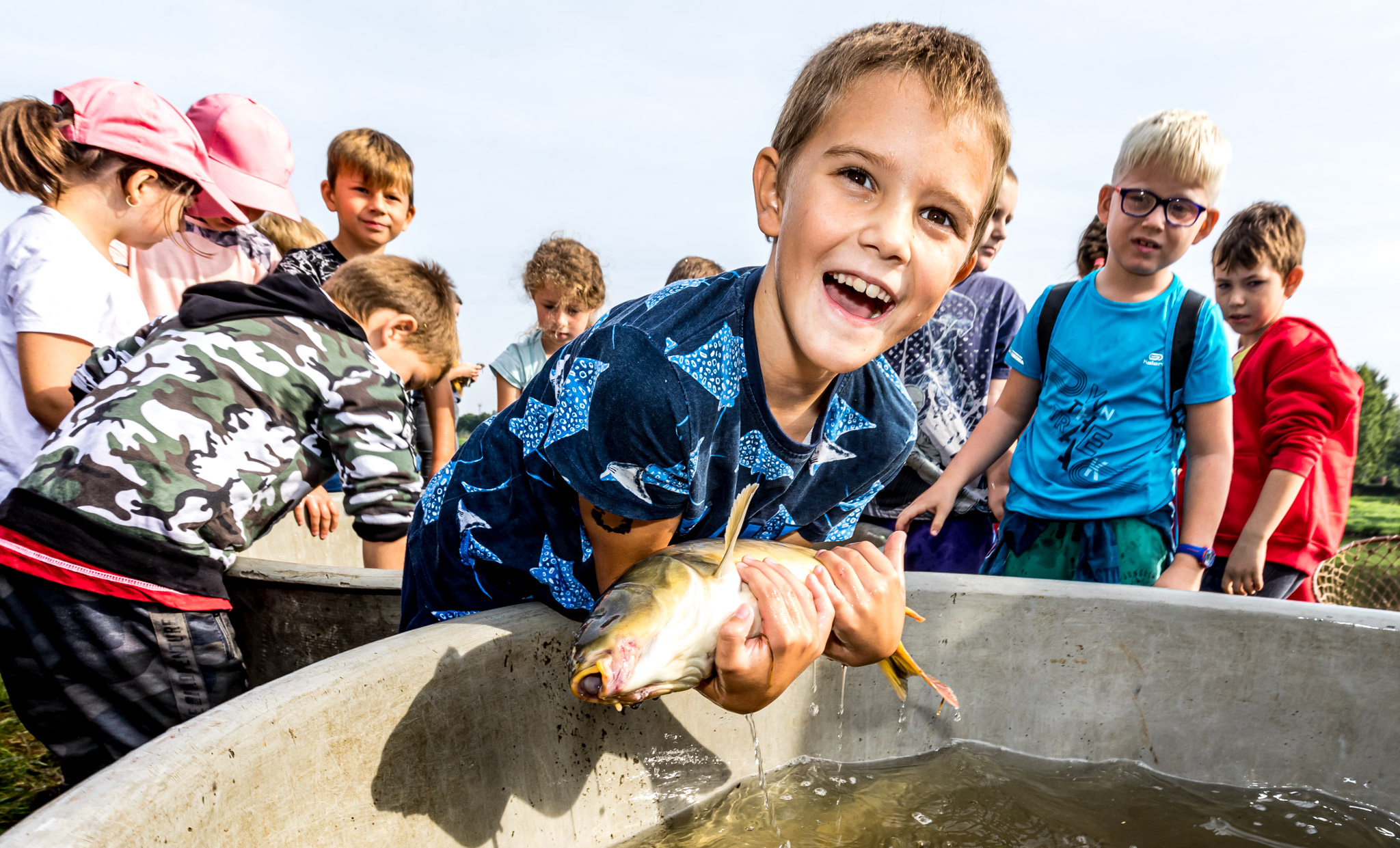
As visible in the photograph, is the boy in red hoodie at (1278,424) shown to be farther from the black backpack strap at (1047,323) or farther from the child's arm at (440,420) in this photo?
the child's arm at (440,420)

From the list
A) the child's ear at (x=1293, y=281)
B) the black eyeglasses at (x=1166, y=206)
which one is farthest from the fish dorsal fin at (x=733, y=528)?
the child's ear at (x=1293, y=281)

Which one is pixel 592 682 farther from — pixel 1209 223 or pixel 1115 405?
pixel 1209 223

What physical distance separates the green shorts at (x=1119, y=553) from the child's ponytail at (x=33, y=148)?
3037mm

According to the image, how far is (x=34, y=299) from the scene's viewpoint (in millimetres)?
2289

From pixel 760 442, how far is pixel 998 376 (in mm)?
2172

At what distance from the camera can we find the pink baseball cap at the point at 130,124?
93.4 inches

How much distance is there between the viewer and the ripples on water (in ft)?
5.57

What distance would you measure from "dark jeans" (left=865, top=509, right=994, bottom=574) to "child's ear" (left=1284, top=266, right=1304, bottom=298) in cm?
159

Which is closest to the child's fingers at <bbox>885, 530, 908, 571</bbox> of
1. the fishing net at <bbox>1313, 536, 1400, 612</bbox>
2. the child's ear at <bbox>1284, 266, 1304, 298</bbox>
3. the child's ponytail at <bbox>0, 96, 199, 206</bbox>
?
the child's ponytail at <bbox>0, 96, 199, 206</bbox>

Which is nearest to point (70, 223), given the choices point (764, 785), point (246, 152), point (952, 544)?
point (246, 152)

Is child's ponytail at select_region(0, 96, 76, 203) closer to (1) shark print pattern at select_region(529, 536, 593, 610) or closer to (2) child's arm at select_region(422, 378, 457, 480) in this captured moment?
(2) child's arm at select_region(422, 378, 457, 480)

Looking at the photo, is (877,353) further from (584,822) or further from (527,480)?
(584,822)

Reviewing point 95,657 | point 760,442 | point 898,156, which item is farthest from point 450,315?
point 898,156

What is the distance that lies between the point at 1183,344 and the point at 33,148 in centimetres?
327
